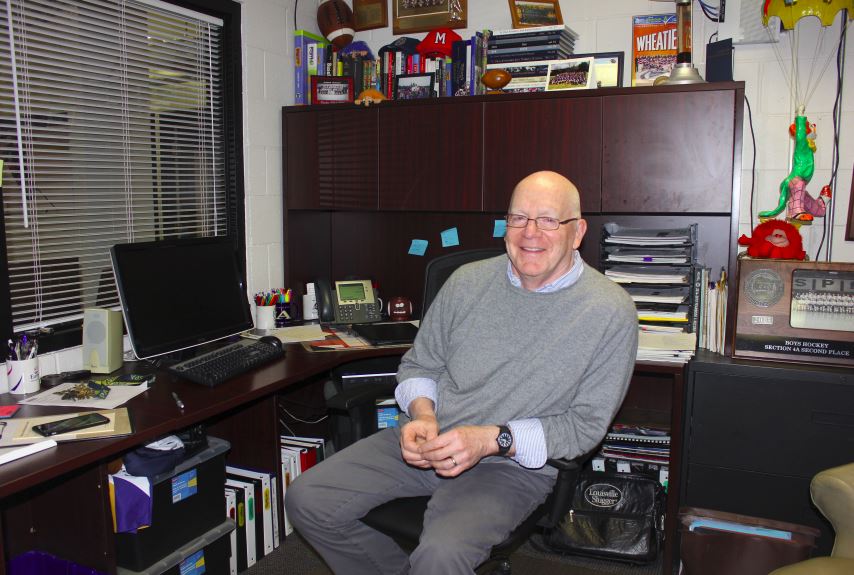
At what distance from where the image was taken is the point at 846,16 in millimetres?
2615

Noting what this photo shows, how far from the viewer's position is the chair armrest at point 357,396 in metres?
1.97

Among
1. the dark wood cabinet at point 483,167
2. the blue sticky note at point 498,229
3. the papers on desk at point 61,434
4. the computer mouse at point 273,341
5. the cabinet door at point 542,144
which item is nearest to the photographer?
the papers on desk at point 61,434

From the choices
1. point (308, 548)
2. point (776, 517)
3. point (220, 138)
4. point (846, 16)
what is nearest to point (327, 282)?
point (220, 138)

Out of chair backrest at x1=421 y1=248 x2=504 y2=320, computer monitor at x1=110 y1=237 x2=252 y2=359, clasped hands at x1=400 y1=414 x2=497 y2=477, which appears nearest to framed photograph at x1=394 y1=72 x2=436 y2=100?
chair backrest at x1=421 y1=248 x2=504 y2=320

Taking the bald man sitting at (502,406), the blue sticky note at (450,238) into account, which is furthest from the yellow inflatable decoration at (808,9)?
the blue sticky note at (450,238)

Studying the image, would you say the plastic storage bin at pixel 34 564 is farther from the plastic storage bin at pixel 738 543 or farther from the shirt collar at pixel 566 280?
the plastic storage bin at pixel 738 543

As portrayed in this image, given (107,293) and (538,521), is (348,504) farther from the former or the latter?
(107,293)

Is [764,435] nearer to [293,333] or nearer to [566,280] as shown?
[566,280]

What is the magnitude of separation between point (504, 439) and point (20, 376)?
135cm

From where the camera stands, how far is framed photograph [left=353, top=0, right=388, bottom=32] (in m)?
3.33

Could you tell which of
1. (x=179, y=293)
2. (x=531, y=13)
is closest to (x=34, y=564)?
(x=179, y=293)

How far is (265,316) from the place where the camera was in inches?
113

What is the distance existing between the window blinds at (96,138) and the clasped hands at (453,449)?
1340mm

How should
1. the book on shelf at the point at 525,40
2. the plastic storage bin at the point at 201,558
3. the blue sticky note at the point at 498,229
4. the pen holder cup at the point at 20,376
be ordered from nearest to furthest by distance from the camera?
the pen holder cup at the point at 20,376
the plastic storage bin at the point at 201,558
the book on shelf at the point at 525,40
the blue sticky note at the point at 498,229
